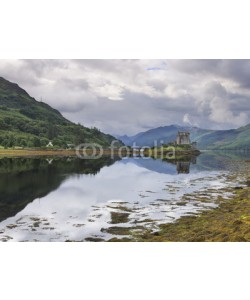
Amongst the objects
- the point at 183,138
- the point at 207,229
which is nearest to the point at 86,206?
the point at 207,229

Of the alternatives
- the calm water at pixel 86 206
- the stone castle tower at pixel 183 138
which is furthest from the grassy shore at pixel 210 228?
the stone castle tower at pixel 183 138

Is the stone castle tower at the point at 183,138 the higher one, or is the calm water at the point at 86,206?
the stone castle tower at the point at 183,138

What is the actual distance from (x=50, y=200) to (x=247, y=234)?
14.2 meters

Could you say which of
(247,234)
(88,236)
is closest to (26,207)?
(88,236)

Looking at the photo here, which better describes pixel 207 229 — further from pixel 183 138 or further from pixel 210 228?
pixel 183 138

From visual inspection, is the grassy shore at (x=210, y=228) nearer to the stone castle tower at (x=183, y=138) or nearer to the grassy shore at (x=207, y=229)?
the grassy shore at (x=207, y=229)

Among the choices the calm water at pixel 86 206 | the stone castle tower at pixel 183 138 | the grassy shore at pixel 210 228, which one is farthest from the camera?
the stone castle tower at pixel 183 138

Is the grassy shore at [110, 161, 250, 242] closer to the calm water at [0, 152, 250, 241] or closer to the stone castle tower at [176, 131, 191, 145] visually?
the calm water at [0, 152, 250, 241]

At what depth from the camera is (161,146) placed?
371ft

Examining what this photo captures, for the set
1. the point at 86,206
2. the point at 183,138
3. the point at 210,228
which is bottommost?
the point at 86,206

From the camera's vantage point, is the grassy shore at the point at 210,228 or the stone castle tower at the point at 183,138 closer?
the grassy shore at the point at 210,228

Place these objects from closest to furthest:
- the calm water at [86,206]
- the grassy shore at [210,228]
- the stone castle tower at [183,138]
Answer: the grassy shore at [210,228], the calm water at [86,206], the stone castle tower at [183,138]

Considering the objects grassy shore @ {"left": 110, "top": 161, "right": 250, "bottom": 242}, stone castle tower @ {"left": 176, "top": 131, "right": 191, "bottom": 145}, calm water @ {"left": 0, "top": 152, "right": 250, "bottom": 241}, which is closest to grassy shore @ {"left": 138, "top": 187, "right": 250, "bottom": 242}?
grassy shore @ {"left": 110, "top": 161, "right": 250, "bottom": 242}

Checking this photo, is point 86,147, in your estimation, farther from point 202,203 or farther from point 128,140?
point 202,203
